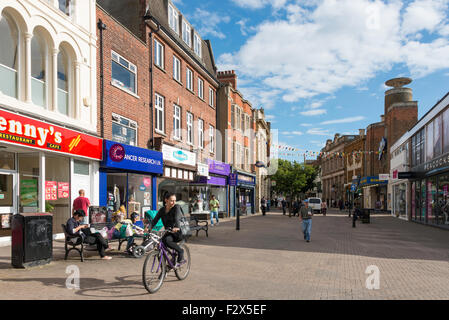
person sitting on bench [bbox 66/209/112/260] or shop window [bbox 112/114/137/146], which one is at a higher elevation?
shop window [bbox 112/114/137/146]

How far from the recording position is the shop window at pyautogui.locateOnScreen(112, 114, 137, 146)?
16141 millimetres

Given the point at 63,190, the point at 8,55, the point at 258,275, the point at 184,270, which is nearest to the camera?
the point at 184,270

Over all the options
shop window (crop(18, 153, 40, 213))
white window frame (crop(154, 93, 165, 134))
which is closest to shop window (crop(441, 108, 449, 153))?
white window frame (crop(154, 93, 165, 134))

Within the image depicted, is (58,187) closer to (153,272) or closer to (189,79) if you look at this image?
(153,272)

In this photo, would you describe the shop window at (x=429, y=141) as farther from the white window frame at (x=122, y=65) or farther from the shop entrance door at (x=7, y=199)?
the shop entrance door at (x=7, y=199)

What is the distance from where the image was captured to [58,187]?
13125mm

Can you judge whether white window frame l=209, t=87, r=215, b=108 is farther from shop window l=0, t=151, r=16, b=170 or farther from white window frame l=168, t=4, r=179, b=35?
shop window l=0, t=151, r=16, b=170

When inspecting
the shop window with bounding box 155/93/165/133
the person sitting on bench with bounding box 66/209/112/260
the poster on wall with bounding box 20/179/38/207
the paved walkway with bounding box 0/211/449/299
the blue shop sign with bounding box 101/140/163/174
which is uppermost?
the shop window with bounding box 155/93/165/133

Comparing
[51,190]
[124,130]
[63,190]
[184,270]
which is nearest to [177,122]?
[124,130]

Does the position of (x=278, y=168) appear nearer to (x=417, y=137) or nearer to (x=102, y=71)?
(x=417, y=137)

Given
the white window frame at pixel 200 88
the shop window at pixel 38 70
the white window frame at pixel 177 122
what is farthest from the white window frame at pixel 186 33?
the shop window at pixel 38 70

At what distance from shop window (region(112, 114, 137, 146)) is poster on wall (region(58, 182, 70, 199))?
3179 millimetres

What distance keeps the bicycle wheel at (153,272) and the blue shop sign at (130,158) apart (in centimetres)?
890

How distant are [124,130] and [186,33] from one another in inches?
421
